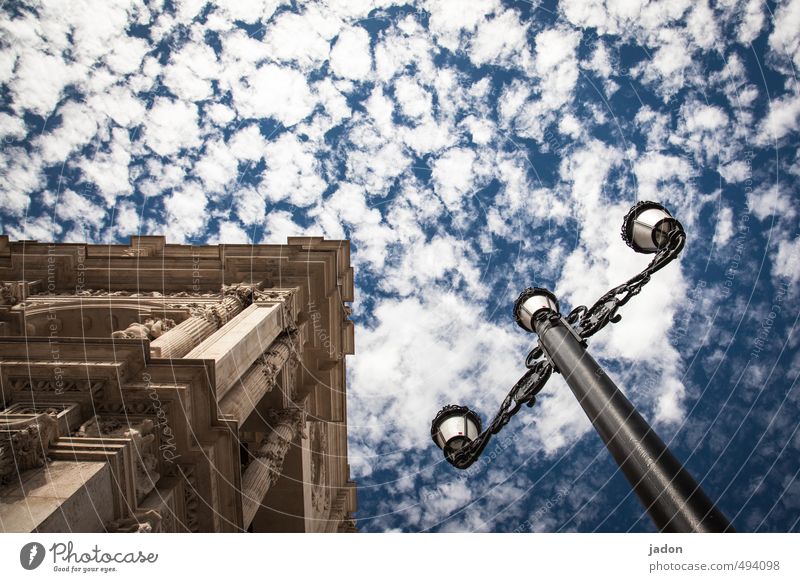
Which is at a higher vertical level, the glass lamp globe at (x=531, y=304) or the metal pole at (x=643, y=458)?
the glass lamp globe at (x=531, y=304)

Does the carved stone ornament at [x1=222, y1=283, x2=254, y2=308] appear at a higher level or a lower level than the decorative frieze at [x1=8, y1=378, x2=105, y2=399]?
higher

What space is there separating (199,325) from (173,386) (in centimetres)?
409

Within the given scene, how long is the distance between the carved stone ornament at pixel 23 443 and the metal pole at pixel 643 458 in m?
6.89

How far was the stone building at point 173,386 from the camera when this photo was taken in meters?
6.59

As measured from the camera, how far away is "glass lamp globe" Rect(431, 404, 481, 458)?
7150mm

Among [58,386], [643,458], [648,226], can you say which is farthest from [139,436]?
[648,226]

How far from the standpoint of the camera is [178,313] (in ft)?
47.2

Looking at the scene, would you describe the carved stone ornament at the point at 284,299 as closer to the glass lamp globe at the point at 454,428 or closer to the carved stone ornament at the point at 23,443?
the carved stone ornament at the point at 23,443

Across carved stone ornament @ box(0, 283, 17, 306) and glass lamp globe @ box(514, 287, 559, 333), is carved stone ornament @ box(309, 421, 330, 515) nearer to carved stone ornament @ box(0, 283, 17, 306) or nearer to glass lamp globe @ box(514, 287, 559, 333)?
carved stone ornament @ box(0, 283, 17, 306)

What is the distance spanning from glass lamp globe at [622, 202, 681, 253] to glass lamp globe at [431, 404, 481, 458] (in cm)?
349

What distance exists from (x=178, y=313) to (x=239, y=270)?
3.85 metres

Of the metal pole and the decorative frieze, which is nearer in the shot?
the metal pole

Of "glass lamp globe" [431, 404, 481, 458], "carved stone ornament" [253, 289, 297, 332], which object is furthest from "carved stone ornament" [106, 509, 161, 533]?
"carved stone ornament" [253, 289, 297, 332]

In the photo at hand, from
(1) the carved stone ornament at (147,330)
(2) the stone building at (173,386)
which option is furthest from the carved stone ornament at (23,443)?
(1) the carved stone ornament at (147,330)
